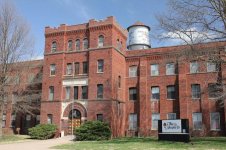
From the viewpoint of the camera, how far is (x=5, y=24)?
111 ft

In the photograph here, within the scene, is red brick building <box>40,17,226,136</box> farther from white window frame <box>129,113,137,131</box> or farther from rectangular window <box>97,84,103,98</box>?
rectangular window <box>97,84,103,98</box>

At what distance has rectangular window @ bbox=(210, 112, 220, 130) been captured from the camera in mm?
35406

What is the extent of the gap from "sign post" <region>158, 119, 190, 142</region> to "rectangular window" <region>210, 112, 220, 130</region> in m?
9.81

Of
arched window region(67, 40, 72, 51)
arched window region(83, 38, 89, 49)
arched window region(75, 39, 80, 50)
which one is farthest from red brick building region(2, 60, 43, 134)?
arched window region(83, 38, 89, 49)

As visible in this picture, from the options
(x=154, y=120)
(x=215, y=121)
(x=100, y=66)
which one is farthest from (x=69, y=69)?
(x=215, y=121)

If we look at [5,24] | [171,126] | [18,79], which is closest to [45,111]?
[18,79]

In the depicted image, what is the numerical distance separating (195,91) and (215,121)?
405 cm

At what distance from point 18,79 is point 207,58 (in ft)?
70.5

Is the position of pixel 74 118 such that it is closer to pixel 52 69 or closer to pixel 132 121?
pixel 52 69

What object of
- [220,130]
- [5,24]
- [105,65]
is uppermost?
Result: [5,24]

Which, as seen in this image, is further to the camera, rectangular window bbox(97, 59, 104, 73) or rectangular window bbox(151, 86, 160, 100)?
rectangular window bbox(151, 86, 160, 100)

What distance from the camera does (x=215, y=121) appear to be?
1399 inches

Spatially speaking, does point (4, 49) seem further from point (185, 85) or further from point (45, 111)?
point (185, 85)

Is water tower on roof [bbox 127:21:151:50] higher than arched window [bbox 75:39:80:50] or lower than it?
higher
